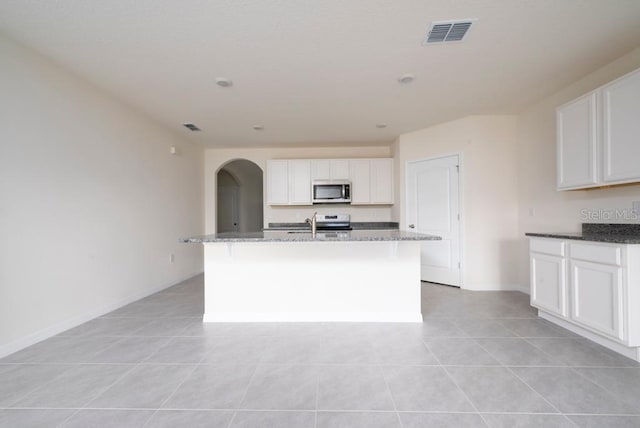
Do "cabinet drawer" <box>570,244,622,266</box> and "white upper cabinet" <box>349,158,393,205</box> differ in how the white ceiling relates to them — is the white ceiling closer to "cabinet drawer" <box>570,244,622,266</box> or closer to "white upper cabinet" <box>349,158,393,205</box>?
"white upper cabinet" <box>349,158,393,205</box>

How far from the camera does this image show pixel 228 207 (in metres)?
7.14

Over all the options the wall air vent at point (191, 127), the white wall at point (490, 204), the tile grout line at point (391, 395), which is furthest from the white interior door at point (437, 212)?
the wall air vent at point (191, 127)

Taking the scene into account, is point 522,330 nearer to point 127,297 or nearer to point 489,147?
point 489,147

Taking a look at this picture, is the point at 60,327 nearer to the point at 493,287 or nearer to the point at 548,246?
the point at 548,246

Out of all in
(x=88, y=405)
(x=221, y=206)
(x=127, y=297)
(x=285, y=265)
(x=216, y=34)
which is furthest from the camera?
(x=221, y=206)

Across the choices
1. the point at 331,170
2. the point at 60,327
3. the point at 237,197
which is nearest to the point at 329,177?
the point at 331,170

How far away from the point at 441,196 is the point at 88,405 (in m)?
4.30

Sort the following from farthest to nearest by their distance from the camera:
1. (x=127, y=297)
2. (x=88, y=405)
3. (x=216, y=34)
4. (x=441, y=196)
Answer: (x=441, y=196) → (x=127, y=297) → (x=216, y=34) → (x=88, y=405)

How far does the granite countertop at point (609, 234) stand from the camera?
6.47ft

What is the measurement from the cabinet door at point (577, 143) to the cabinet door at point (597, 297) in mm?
823

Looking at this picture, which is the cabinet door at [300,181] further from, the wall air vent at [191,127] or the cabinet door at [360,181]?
the wall air vent at [191,127]

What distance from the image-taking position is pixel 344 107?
11.2 feet

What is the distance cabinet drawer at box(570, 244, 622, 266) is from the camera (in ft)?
6.50

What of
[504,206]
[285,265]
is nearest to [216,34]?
[285,265]
